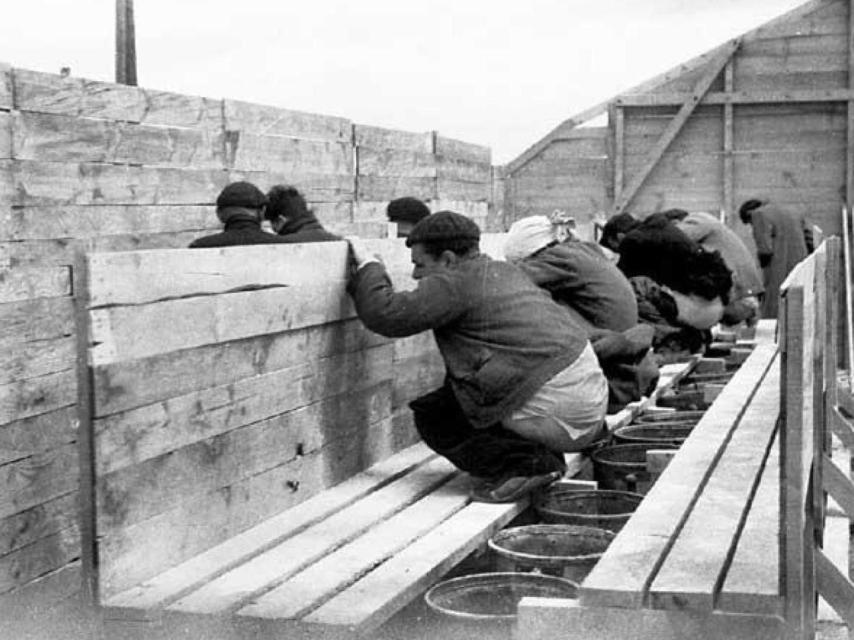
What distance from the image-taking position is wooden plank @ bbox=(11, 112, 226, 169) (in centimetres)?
546

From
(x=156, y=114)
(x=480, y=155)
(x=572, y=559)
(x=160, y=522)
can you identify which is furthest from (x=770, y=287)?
(x=160, y=522)

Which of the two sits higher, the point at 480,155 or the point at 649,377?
the point at 480,155

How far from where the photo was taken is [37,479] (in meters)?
5.25

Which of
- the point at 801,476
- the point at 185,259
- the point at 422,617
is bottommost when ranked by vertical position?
the point at 422,617

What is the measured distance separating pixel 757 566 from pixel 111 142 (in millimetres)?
3682

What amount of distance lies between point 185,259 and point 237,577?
105cm

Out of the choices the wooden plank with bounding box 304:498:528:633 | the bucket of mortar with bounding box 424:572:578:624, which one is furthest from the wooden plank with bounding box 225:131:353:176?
the bucket of mortar with bounding box 424:572:578:624

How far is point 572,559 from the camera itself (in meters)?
4.68

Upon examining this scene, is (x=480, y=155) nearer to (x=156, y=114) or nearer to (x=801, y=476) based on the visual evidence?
(x=156, y=114)

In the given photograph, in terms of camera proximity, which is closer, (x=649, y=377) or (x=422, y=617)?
(x=422, y=617)

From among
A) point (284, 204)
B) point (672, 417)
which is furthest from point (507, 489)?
point (284, 204)

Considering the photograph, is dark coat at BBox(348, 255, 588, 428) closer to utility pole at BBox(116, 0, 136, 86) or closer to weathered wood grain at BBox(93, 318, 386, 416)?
weathered wood grain at BBox(93, 318, 386, 416)

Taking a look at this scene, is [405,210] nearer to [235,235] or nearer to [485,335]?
[235,235]

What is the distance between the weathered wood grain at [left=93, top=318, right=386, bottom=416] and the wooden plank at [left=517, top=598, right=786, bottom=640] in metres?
1.35
